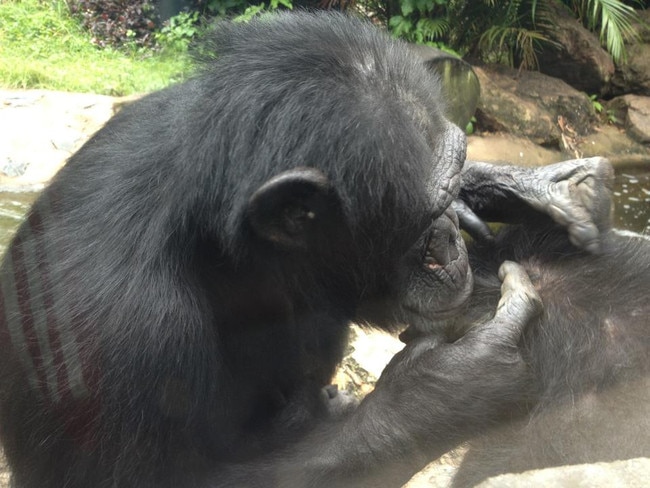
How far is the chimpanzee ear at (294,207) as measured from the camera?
2711mm

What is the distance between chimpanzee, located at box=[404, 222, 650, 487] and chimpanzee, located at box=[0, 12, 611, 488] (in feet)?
0.52

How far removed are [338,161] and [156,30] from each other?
818cm

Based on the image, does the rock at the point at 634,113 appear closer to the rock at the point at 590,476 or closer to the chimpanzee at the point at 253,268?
the chimpanzee at the point at 253,268

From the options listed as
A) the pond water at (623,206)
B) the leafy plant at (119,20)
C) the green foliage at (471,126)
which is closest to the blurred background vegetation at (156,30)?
the leafy plant at (119,20)

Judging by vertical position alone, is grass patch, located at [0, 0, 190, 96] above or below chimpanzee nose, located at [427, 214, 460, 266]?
below

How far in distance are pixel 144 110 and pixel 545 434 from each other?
89.0 inches

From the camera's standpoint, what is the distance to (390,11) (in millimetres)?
10562

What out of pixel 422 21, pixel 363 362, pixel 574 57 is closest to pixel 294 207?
pixel 363 362

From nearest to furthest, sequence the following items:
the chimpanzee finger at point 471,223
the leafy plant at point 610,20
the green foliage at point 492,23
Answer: the chimpanzee finger at point 471,223, the green foliage at point 492,23, the leafy plant at point 610,20

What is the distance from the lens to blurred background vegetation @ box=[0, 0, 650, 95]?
31.5 feet

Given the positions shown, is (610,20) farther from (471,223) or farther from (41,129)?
(471,223)

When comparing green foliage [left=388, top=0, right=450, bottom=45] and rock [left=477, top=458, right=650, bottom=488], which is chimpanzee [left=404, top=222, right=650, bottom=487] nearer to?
rock [left=477, top=458, right=650, bottom=488]

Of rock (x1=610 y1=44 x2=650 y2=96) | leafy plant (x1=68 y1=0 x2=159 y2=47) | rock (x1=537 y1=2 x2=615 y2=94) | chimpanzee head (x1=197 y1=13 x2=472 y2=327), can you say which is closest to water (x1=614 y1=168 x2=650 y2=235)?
chimpanzee head (x1=197 y1=13 x2=472 y2=327)

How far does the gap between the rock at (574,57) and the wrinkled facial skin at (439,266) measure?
9.96 m
